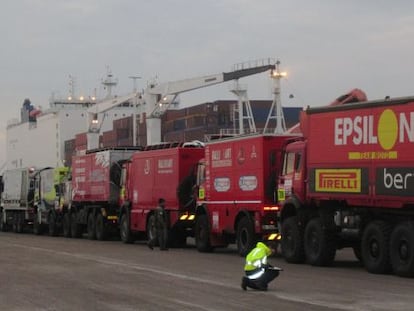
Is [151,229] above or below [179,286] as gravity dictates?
above

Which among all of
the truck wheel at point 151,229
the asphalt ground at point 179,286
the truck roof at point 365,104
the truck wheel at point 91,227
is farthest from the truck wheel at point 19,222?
the truck roof at point 365,104

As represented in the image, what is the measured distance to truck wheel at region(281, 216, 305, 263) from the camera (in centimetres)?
1934

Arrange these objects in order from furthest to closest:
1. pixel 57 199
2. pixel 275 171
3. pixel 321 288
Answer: pixel 57 199
pixel 275 171
pixel 321 288

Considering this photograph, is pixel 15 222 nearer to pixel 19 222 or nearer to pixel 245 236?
pixel 19 222

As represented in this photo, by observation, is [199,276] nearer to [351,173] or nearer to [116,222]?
[351,173]

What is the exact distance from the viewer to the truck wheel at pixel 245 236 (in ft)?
69.0

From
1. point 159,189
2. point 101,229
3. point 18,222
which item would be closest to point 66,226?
point 101,229

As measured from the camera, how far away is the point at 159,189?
88.4 ft

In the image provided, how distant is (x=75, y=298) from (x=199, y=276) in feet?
12.9

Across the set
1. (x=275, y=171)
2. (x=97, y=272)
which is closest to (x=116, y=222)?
(x=275, y=171)

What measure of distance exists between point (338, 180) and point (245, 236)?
14.8ft

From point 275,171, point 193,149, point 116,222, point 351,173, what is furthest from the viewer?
point 116,222

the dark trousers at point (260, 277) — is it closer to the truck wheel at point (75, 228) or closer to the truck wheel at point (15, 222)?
the truck wheel at point (75, 228)

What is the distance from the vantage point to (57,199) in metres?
37.7
